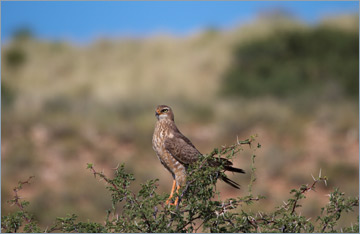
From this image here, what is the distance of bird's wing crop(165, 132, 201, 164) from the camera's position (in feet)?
A: 22.8

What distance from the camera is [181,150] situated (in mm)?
6949

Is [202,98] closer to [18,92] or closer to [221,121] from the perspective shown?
[221,121]

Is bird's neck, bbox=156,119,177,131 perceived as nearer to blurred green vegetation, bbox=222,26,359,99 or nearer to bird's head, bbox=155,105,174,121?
bird's head, bbox=155,105,174,121

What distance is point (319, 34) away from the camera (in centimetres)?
3195

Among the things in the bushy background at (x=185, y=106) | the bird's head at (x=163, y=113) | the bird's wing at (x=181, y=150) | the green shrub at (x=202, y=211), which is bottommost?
the green shrub at (x=202, y=211)

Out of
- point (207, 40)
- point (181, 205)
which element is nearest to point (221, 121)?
point (207, 40)

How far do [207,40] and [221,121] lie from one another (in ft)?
43.9

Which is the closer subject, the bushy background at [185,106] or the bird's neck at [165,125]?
the bird's neck at [165,125]

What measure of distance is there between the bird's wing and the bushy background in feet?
27.7

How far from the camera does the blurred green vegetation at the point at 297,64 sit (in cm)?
2920

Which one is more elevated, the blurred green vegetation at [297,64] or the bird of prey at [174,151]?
the blurred green vegetation at [297,64]

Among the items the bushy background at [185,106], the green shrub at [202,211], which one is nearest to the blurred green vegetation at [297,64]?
the bushy background at [185,106]

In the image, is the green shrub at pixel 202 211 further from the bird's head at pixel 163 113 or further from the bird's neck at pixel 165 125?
the bird's head at pixel 163 113

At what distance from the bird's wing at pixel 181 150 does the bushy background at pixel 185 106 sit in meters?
8.45
